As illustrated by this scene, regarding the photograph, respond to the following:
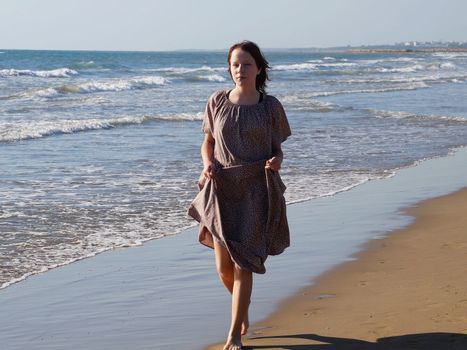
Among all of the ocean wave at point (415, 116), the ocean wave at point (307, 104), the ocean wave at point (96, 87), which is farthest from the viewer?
the ocean wave at point (96, 87)

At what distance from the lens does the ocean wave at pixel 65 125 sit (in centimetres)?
1656

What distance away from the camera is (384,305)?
535 centimetres

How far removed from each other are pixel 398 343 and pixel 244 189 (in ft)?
3.52

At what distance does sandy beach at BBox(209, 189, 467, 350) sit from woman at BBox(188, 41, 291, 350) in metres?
0.45

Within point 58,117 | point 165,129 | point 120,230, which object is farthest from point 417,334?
point 58,117

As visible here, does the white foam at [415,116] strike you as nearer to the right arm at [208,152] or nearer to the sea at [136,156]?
the sea at [136,156]

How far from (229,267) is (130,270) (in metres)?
2.03

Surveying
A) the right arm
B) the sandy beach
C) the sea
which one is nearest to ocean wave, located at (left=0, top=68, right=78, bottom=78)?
the sea

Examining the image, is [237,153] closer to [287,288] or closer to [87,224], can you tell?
[287,288]

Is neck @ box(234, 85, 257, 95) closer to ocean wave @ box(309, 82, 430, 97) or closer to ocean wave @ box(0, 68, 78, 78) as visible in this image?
ocean wave @ box(309, 82, 430, 97)

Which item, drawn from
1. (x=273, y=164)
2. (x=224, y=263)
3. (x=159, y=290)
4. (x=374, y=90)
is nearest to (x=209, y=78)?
(x=374, y=90)

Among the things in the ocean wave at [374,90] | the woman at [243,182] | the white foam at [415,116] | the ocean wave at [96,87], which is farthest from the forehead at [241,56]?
the ocean wave at [374,90]

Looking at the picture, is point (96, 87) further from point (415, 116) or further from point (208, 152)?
point (208, 152)

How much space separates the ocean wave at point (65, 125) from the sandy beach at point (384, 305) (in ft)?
33.9
